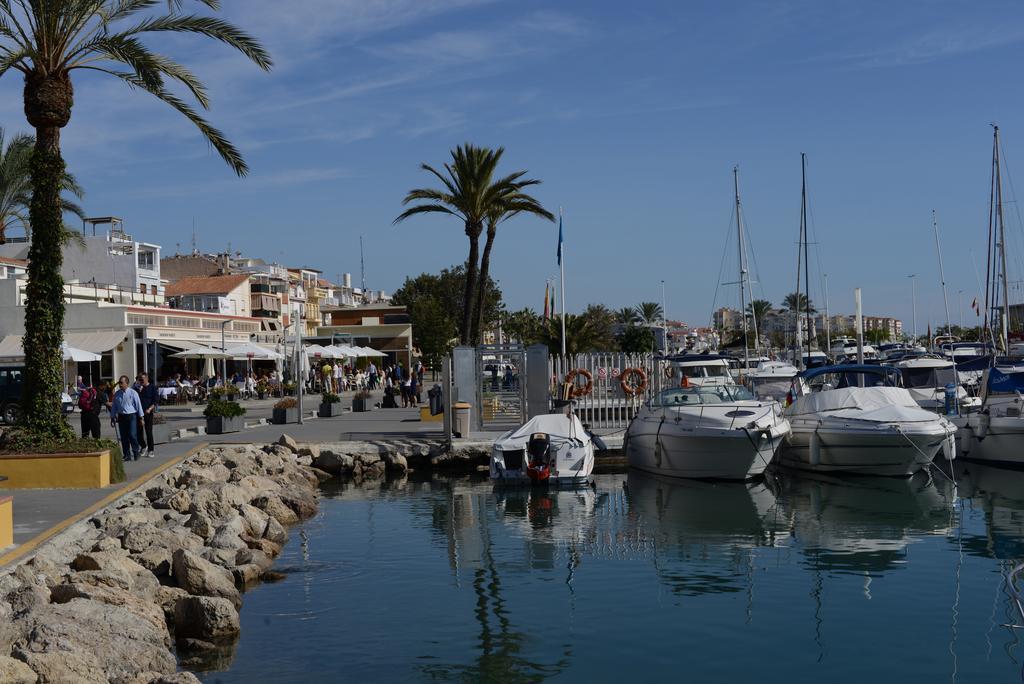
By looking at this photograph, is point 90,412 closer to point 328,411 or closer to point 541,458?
point 541,458

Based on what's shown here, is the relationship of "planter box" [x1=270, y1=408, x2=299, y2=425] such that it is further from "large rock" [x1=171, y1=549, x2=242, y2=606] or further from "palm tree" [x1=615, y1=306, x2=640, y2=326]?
"palm tree" [x1=615, y1=306, x2=640, y2=326]

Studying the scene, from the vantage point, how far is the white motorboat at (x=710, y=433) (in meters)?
23.1

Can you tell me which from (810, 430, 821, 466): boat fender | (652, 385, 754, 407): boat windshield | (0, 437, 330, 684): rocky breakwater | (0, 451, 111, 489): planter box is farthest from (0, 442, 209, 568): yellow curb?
(810, 430, 821, 466): boat fender

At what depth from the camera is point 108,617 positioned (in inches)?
416

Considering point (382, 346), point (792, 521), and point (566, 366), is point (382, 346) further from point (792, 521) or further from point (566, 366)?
point (792, 521)

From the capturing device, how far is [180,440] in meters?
28.4

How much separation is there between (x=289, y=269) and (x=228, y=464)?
111562 mm

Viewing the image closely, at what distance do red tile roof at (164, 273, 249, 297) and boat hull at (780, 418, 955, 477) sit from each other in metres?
64.3

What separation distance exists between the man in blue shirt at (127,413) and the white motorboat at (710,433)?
11976 millimetres

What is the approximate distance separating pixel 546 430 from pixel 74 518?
11.7m

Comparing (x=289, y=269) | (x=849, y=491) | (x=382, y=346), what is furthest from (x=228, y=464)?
(x=289, y=269)

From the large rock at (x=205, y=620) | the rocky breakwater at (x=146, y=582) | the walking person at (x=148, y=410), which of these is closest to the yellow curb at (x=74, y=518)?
the rocky breakwater at (x=146, y=582)

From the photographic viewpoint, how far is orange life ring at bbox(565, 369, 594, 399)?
1128 inches

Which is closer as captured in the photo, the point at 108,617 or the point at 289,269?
the point at 108,617
